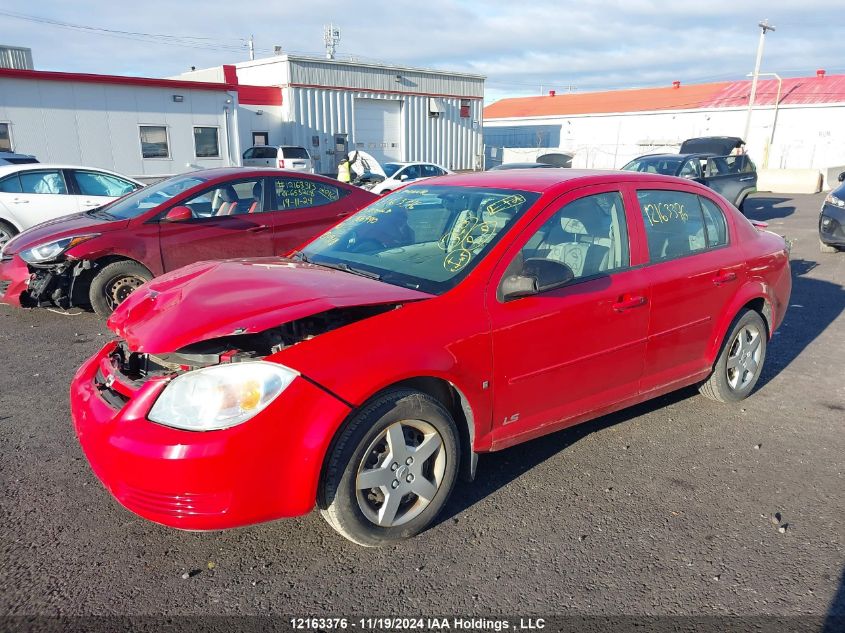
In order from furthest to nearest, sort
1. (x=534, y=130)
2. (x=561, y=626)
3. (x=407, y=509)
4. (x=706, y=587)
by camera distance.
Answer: (x=534, y=130) → (x=407, y=509) → (x=706, y=587) → (x=561, y=626)

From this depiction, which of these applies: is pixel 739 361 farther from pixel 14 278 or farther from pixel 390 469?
pixel 14 278

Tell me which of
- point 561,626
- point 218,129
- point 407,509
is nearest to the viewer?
point 561,626

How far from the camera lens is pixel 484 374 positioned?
319 cm

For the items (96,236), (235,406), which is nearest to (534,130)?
(96,236)

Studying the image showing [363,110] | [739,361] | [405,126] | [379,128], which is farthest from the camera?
[405,126]

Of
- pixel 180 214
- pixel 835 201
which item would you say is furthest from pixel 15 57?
pixel 835 201

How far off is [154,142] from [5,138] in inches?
165

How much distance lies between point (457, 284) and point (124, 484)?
174 cm

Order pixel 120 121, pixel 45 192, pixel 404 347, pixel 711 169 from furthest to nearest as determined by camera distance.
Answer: pixel 120 121 → pixel 711 169 → pixel 45 192 → pixel 404 347

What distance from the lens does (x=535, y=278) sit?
10.5 ft

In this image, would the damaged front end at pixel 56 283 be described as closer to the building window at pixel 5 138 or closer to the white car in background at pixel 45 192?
the white car in background at pixel 45 192

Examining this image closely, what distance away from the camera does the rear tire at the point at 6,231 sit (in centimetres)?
980

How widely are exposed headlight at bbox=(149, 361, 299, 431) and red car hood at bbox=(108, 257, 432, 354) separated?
166 millimetres

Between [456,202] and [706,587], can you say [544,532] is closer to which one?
[706,587]
